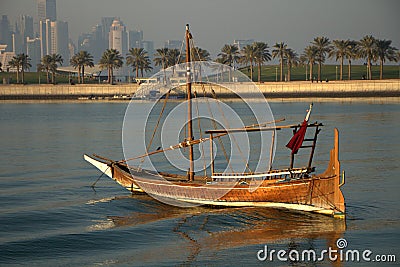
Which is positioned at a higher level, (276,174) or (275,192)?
(276,174)

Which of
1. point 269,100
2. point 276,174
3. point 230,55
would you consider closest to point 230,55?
point 230,55

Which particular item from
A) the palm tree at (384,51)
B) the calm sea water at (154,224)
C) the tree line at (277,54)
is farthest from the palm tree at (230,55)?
the calm sea water at (154,224)

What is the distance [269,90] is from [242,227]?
12047cm

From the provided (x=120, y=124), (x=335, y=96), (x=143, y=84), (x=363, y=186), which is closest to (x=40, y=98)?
(x=143, y=84)

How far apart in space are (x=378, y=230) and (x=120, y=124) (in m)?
57.3

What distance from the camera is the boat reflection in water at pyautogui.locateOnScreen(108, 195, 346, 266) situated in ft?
88.4

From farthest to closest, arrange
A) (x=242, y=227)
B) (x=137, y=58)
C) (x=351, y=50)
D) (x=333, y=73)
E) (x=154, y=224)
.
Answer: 1. (x=333, y=73)
2. (x=137, y=58)
3. (x=351, y=50)
4. (x=154, y=224)
5. (x=242, y=227)

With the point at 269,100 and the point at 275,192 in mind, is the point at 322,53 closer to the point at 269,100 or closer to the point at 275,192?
the point at 269,100

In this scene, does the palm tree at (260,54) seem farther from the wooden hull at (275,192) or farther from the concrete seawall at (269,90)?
the wooden hull at (275,192)

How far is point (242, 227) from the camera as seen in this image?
1162 inches

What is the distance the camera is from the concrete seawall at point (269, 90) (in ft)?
459

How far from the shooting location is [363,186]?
3747 cm

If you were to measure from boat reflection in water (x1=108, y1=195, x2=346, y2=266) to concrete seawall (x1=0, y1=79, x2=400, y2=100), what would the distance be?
111 m

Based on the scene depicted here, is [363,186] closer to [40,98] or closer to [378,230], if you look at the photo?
[378,230]
